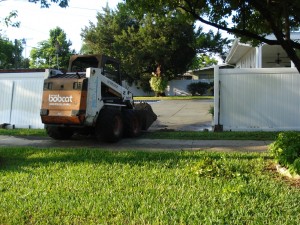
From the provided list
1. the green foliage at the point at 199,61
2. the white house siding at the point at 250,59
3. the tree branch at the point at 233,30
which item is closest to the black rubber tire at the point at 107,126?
the tree branch at the point at 233,30

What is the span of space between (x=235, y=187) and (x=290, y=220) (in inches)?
47.3

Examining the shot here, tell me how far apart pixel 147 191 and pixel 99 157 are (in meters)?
2.84

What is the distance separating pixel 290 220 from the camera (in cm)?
427

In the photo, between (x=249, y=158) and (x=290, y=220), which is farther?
(x=249, y=158)

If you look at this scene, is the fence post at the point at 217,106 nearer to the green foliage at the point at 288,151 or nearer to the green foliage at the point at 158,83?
the green foliage at the point at 288,151

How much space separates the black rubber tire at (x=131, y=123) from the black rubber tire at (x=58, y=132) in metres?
1.70

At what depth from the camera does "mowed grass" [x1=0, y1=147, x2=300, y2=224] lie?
4535 millimetres

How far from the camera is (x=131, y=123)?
38.2ft

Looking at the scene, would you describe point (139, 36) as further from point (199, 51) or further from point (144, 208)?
point (144, 208)

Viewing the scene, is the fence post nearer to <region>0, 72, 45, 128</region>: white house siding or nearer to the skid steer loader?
the skid steer loader

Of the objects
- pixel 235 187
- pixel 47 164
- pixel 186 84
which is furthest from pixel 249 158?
pixel 186 84

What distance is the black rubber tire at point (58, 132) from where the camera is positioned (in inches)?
437

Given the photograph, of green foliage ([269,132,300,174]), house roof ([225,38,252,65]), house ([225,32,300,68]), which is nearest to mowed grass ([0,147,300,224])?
green foliage ([269,132,300,174])

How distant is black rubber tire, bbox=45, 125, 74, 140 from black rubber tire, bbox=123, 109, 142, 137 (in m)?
1.70
